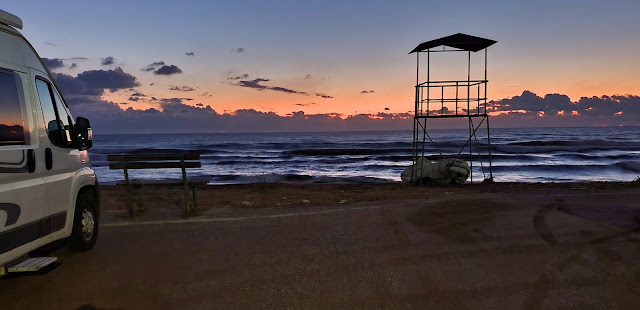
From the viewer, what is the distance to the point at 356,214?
7922mm

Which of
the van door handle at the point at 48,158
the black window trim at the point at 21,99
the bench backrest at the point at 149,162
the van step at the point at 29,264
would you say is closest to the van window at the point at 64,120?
the van door handle at the point at 48,158

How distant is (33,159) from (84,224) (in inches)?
65.4

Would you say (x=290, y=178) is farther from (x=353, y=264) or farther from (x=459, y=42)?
(x=353, y=264)

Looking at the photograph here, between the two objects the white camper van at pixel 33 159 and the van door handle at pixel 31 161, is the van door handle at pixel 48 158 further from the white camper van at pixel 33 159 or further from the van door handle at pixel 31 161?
the van door handle at pixel 31 161

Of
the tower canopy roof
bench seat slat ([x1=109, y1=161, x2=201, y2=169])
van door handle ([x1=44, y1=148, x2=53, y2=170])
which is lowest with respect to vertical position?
bench seat slat ([x1=109, y1=161, x2=201, y2=169])

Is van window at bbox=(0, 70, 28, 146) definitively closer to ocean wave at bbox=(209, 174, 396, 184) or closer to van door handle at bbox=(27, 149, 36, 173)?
van door handle at bbox=(27, 149, 36, 173)

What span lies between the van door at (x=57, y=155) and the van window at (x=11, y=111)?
41 centimetres

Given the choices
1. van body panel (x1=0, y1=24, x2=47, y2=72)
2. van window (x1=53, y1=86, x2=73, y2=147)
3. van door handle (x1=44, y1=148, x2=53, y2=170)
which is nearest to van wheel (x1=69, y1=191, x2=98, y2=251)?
van window (x1=53, y1=86, x2=73, y2=147)

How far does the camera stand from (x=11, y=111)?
371 centimetres

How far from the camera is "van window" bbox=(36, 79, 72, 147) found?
435 cm

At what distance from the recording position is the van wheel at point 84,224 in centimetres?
502

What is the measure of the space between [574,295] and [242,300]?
338 cm

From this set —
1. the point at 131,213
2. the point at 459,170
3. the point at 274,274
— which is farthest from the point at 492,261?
the point at 459,170

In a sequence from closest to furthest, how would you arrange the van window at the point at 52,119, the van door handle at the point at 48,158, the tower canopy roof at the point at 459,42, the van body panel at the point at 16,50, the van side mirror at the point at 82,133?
the van body panel at the point at 16,50
the van door handle at the point at 48,158
the van window at the point at 52,119
the van side mirror at the point at 82,133
the tower canopy roof at the point at 459,42
